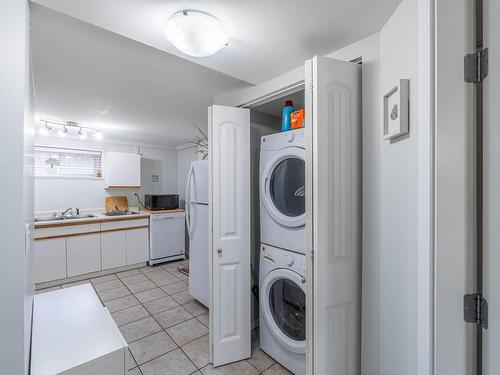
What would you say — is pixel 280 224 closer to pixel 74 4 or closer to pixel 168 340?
pixel 168 340

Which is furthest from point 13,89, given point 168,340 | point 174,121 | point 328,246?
point 174,121

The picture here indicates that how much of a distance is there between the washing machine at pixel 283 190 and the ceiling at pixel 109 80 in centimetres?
77

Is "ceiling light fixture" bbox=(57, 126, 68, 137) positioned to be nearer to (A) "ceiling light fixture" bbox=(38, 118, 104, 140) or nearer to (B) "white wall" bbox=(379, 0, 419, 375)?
(A) "ceiling light fixture" bbox=(38, 118, 104, 140)

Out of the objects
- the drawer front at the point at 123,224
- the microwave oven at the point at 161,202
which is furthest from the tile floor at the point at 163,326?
the microwave oven at the point at 161,202

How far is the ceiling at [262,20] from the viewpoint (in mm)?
983

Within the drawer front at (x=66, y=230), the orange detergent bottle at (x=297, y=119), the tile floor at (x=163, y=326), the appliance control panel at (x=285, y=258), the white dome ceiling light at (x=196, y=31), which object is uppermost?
the white dome ceiling light at (x=196, y=31)

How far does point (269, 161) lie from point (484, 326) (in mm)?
1350

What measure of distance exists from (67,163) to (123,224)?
145 cm

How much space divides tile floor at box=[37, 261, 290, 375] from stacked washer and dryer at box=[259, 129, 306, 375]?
0.23m

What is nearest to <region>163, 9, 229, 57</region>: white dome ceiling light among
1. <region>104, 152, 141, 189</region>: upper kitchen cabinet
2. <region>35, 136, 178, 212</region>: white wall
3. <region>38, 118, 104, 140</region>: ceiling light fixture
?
<region>38, 118, 104, 140</region>: ceiling light fixture

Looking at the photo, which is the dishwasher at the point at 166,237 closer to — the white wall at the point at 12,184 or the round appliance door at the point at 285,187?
the round appliance door at the point at 285,187

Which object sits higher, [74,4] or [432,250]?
[74,4]

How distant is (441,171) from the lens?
726 millimetres

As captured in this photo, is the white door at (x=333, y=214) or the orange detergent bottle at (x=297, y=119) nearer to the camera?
the white door at (x=333, y=214)
